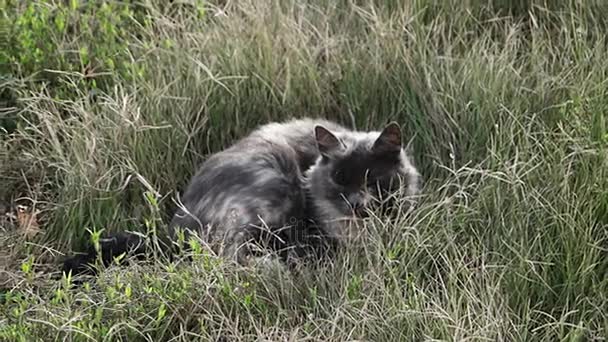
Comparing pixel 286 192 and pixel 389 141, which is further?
pixel 286 192

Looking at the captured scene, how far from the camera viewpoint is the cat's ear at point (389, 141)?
519 cm

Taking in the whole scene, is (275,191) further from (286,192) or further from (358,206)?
(358,206)

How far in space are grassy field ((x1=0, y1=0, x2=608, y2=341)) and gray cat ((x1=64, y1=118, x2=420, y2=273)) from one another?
0.70 feet

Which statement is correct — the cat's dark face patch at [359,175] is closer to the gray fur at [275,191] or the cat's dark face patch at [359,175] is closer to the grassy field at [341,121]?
the gray fur at [275,191]

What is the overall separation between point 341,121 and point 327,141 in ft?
2.34

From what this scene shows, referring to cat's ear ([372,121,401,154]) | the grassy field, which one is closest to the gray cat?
cat's ear ([372,121,401,154])

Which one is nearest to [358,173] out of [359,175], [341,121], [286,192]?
[359,175]

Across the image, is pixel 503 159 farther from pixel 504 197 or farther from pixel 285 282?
pixel 285 282

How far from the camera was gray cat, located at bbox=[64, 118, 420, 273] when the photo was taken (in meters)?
5.09

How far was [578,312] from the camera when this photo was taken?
4398mm

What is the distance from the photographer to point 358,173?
17.3 feet

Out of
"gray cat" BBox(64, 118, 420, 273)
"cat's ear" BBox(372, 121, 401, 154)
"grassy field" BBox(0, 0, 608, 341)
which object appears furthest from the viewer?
"cat's ear" BBox(372, 121, 401, 154)

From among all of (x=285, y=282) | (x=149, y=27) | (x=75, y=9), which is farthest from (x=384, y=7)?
(x=285, y=282)

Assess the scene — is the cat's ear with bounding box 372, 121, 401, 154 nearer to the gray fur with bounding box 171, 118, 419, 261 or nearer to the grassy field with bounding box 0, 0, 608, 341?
the gray fur with bounding box 171, 118, 419, 261
